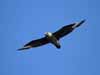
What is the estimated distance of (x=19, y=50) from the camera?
127 feet

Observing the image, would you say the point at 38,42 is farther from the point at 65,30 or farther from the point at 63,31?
the point at 65,30

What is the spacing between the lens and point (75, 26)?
3819 centimetres

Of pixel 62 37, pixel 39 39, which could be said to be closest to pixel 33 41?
pixel 39 39

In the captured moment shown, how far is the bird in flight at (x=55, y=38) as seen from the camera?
3762 cm

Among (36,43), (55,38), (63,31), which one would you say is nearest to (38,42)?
(36,43)

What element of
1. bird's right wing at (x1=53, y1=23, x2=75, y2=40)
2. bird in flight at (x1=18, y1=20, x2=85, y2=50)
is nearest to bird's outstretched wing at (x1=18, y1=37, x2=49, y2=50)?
bird in flight at (x1=18, y1=20, x2=85, y2=50)

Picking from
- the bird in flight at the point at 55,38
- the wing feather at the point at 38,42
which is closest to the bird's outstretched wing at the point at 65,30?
the bird in flight at the point at 55,38

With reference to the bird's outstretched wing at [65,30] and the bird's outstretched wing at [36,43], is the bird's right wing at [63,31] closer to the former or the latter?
the bird's outstretched wing at [65,30]

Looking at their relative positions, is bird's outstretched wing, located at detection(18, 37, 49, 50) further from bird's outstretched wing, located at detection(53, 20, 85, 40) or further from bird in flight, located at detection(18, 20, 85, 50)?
bird's outstretched wing, located at detection(53, 20, 85, 40)

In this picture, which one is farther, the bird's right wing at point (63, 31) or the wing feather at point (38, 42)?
the wing feather at point (38, 42)

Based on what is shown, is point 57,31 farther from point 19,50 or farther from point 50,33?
point 19,50

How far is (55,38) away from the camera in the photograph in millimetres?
38000

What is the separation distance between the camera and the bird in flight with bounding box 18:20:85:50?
123ft

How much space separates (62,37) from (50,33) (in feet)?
5.78
